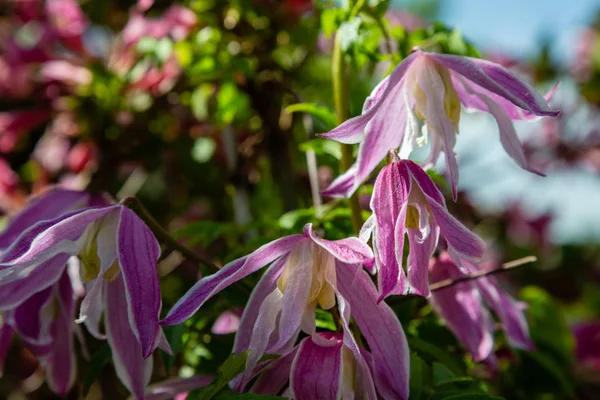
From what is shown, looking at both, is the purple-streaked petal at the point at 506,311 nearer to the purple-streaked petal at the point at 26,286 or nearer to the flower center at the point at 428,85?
the flower center at the point at 428,85

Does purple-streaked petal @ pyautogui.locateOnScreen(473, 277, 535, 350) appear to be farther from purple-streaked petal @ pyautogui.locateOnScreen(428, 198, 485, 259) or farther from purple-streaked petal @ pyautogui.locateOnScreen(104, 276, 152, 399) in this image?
purple-streaked petal @ pyautogui.locateOnScreen(104, 276, 152, 399)

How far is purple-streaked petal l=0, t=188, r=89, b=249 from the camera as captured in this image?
29.2 inches

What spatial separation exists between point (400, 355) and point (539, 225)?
1862 mm

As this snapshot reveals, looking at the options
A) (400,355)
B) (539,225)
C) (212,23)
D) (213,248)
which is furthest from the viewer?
(539,225)

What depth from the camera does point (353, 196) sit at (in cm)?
66

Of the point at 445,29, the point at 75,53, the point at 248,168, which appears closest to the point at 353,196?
the point at 445,29

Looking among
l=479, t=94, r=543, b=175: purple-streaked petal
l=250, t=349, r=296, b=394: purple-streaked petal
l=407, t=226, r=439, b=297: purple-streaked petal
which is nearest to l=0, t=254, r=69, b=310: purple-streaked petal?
l=250, t=349, r=296, b=394: purple-streaked petal

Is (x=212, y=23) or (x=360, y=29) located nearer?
(x=360, y=29)

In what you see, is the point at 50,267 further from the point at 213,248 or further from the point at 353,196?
the point at 213,248

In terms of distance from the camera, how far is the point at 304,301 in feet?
1.78

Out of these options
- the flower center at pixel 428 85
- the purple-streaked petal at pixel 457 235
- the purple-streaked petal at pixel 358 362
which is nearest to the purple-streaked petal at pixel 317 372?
the purple-streaked petal at pixel 358 362

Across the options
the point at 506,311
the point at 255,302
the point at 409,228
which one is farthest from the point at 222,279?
the point at 506,311

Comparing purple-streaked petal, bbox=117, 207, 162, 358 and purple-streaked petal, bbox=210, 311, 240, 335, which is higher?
purple-streaked petal, bbox=117, 207, 162, 358

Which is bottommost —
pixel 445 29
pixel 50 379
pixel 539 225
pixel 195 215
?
pixel 539 225
